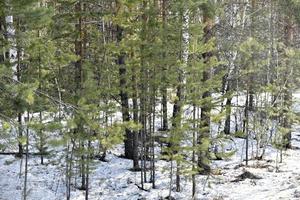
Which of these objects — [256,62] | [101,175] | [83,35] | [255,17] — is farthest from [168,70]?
[255,17]

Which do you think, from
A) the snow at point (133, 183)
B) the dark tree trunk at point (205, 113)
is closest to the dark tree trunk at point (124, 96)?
the snow at point (133, 183)

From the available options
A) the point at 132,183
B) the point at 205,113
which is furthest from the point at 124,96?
the point at 205,113

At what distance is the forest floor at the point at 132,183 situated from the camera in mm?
12219

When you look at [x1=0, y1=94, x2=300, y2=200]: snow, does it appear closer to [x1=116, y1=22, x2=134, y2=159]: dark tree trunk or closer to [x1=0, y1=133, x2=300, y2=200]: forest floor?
[x1=0, y1=133, x2=300, y2=200]: forest floor

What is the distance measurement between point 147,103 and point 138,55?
150cm

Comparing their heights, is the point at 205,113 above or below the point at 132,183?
above

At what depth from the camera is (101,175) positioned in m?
14.2

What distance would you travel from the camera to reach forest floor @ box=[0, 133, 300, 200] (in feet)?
40.1

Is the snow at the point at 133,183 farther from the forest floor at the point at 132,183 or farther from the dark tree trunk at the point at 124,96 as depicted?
the dark tree trunk at the point at 124,96

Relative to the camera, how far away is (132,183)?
44.1ft

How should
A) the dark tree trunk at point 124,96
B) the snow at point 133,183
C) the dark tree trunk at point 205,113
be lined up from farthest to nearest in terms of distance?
the dark tree trunk at point 124,96, the snow at point 133,183, the dark tree trunk at point 205,113

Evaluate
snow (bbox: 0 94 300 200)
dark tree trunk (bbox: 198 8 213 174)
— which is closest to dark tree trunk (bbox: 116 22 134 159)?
snow (bbox: 0 94 300 200)

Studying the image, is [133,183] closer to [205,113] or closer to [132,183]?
[132,183]

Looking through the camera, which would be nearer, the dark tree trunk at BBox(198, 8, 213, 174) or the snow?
the dark tree trunk at BBox(198, 8, 213, 174)
